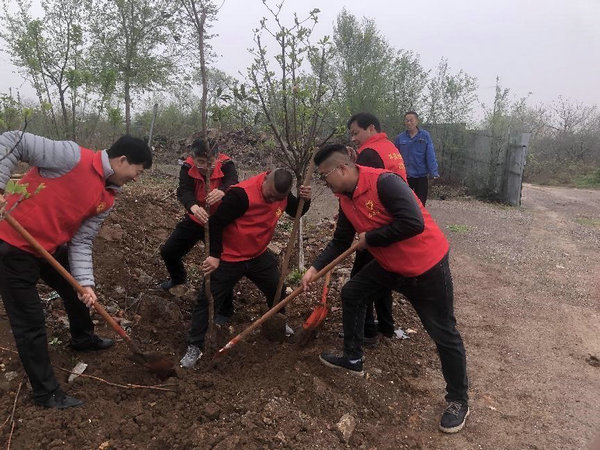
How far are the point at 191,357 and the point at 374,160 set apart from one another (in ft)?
6.62

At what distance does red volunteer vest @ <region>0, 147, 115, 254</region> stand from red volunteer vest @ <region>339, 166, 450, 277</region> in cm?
152

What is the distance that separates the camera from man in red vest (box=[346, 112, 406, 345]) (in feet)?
12.2

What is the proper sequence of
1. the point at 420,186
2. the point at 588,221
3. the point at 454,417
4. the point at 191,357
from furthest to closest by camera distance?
1. the point at 588,221
2. the point at 420,186
3. the point at 191,357
4. the point at 454,417

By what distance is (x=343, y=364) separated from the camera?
340cm

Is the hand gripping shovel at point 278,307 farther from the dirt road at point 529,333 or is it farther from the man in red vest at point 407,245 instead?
the dirt road at point 529,333

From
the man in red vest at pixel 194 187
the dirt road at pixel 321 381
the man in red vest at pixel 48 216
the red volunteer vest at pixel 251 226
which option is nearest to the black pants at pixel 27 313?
the man in red vest at pixel 48 216

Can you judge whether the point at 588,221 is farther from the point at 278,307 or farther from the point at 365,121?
the point at 278,307

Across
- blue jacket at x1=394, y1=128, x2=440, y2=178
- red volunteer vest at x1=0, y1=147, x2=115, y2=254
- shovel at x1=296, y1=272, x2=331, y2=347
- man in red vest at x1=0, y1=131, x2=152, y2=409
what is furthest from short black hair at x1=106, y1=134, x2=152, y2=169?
blue jacket at x1=394, y1=128, x2=440, y2=178

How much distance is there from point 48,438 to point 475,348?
3.23m

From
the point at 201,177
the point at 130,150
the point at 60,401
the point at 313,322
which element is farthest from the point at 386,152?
the point at 60,401

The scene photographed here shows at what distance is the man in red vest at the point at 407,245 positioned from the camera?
105 inches

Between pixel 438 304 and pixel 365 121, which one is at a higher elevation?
pixel 365 121

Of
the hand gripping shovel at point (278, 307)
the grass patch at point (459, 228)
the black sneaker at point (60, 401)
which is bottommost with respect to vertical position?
the grass patch at point (459, 228)

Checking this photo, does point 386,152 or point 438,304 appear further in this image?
point 386,152
